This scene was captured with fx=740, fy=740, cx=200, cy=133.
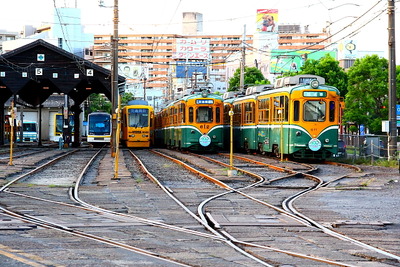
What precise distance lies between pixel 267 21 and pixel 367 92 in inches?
3786

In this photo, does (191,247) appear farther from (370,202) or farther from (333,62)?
(333,62)

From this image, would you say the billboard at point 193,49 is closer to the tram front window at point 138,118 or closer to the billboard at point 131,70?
the billboard at point 131,70

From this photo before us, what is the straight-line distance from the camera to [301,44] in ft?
561

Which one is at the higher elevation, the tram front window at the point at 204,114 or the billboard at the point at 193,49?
the billboard at the point at 193,49

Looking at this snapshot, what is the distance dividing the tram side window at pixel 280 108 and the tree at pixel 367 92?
2349cm

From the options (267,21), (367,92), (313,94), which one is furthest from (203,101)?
(267,21)

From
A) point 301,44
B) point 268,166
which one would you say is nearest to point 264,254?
point 268,166

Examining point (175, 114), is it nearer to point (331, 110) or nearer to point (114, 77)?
point (114, 77)

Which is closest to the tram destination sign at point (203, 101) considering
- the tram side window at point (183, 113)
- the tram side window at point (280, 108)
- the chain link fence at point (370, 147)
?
the tram side window at point (183, 113)

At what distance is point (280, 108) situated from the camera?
29.5m

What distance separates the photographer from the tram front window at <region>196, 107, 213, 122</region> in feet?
121

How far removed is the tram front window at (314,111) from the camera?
2845 centimetres

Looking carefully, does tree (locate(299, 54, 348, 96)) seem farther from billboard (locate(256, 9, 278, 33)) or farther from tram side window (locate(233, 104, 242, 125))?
billboard (locate(256, 9, 278, 33))

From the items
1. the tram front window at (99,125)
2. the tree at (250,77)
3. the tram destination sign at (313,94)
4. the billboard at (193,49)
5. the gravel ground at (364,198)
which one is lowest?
the gravel ground at (364,198)
